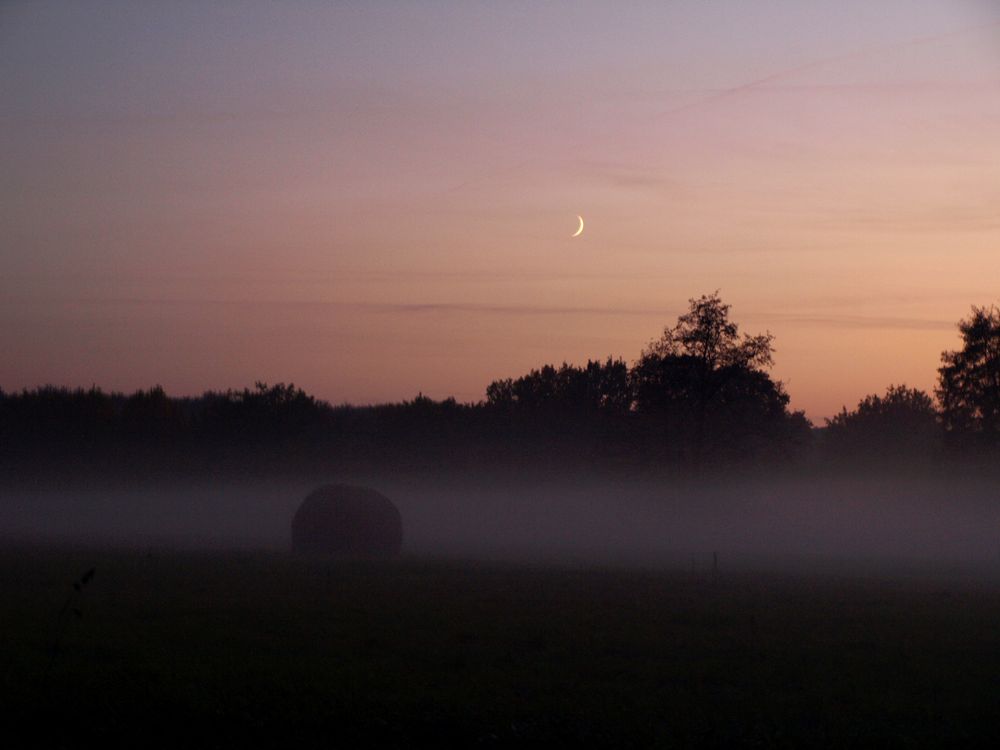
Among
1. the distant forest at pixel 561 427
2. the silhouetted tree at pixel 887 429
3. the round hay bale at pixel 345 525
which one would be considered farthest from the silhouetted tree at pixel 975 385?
the round hay bale at pixel 345 525

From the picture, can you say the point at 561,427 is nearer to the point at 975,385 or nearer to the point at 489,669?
the point at 975,385

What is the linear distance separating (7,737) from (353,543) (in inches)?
1488

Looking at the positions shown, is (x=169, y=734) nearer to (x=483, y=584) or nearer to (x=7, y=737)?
(x=7, y=737)

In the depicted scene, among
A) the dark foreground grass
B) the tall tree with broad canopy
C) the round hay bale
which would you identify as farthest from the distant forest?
the dark foreground grass

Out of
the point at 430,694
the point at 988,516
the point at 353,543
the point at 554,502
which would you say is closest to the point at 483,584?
the point at 430,694

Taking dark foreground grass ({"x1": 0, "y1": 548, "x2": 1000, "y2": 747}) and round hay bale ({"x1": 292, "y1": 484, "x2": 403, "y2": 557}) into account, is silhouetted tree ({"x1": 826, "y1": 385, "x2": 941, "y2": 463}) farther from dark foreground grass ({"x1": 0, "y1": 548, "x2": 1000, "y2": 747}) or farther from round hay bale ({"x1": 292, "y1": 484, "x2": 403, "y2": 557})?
dark foreground grass ({"x1": 0, "y1": 548, "x2": 1000, "y2": 747})

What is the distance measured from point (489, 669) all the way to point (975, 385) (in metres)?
68.1

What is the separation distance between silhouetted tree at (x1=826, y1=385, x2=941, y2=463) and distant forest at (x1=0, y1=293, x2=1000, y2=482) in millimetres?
249

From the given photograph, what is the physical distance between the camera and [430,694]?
14758mm

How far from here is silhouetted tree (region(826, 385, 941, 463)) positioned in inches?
4498

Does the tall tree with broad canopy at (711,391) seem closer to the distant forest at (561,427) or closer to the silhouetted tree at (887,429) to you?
the distant forest at (561,427)

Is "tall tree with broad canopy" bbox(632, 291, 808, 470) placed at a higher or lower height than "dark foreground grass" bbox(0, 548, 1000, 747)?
higher

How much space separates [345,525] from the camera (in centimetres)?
5072

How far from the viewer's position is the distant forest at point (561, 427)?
71438mm
